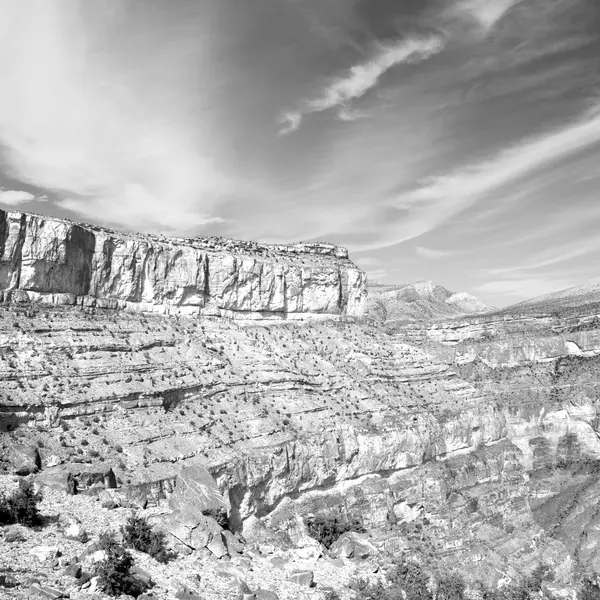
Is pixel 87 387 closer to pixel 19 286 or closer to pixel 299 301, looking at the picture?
pixel 19 286

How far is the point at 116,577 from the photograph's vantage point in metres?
16.3

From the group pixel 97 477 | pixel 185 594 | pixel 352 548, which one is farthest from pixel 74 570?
pixel 352 548

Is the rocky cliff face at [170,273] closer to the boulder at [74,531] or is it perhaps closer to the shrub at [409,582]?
the boulder at [74,531]

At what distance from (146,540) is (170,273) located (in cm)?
3619

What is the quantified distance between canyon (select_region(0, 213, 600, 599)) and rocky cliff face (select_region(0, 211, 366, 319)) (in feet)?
0.67

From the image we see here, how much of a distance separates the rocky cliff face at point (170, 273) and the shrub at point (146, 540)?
27.4m

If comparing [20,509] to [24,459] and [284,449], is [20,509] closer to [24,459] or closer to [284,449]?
[24,459]

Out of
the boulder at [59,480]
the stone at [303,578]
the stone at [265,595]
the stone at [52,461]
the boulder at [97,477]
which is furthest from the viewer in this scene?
the stone at [52,461]

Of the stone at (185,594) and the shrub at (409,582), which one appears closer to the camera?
the stone at (185,594)

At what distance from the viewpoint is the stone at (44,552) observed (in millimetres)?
17062

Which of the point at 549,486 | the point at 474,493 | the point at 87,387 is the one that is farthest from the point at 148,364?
the point at 549,486

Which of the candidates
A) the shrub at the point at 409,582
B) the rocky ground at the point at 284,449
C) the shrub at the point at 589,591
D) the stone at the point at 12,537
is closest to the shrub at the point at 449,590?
the shrub at the point at 409,582

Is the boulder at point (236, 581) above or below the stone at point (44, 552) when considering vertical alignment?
below

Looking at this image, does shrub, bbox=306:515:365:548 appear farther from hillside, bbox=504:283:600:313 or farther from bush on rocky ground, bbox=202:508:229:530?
hillside, bbox=504:283:600:313
